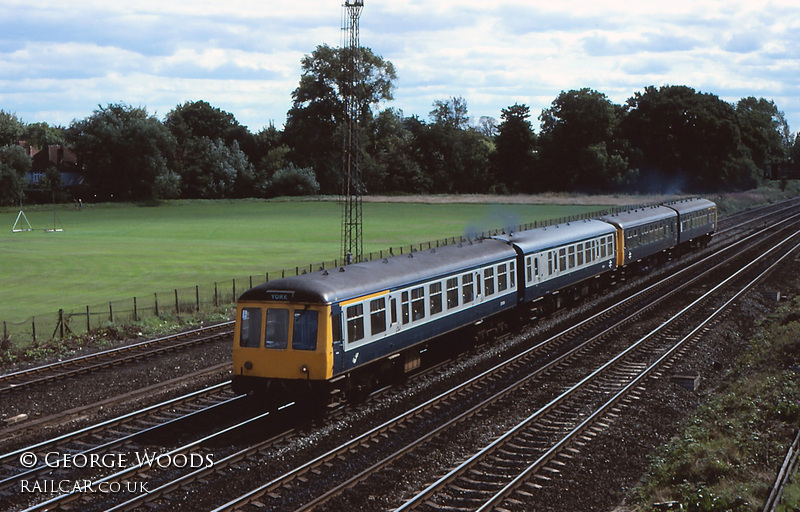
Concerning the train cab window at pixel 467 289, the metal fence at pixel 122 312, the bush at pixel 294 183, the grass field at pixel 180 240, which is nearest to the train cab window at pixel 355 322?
the train cab window at pixel 467 289

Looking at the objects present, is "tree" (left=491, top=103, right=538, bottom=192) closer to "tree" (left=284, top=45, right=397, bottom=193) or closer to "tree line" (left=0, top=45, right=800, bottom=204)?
"tree line" (left=0, top=45, right=800, bottom=204)

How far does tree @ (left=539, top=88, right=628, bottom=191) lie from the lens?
11444cm

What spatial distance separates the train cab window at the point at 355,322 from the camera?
1784 cm

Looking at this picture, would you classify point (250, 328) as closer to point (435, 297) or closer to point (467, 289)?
point (435, 297)

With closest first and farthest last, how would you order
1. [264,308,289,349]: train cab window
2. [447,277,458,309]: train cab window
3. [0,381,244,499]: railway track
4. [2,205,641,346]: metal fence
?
[0,381,244,499]: railway track → [264,308,289,349]: train cab window → [447,277,458,309]: train cab window → [2,205,641,346]: metal fence

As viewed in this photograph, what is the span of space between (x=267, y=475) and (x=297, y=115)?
387 feet

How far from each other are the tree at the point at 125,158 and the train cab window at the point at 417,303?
9561cm

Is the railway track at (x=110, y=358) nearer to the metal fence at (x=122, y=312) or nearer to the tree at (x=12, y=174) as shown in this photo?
the metal fence at (x=122, y=312)

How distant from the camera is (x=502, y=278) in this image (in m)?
25.8

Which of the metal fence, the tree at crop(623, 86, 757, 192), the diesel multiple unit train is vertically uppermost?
the tree at crop(623, 86, 757, 192)

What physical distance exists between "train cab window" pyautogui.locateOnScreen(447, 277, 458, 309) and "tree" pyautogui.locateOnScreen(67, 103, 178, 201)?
94.3m

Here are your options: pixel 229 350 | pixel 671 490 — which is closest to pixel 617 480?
pixel 671 490

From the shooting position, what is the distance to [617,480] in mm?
14656

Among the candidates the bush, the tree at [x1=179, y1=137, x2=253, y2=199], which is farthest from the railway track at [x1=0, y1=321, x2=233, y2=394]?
the tree at [x1=179, y1=137, x2=253, y2=199]
